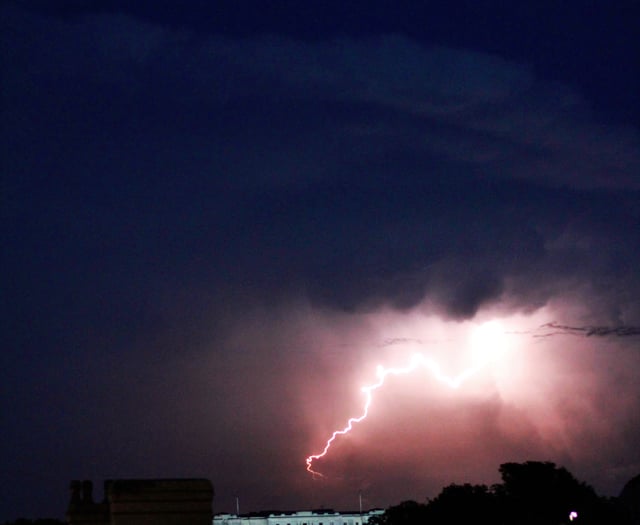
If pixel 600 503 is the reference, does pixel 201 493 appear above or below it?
below

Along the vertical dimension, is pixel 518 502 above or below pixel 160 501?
above

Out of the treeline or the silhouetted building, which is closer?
the silhouetted building

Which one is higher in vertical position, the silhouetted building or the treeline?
the treeline

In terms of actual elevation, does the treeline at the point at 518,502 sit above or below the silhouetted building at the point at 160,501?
above

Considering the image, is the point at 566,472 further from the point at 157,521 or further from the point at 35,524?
the point at 157,521

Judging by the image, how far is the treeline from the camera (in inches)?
4156

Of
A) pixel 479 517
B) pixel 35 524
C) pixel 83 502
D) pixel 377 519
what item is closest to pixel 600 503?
pixel 479 517

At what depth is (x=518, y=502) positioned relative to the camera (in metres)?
112

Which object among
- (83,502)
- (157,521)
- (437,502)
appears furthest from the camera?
(437,502)

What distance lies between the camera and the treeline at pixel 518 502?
105562 millimetres

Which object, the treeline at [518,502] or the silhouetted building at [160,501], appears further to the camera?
the treeline at [518,502]

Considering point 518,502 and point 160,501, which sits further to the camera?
point 518,502

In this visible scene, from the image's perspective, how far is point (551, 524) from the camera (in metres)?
108

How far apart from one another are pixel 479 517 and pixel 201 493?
10042 centimetres
